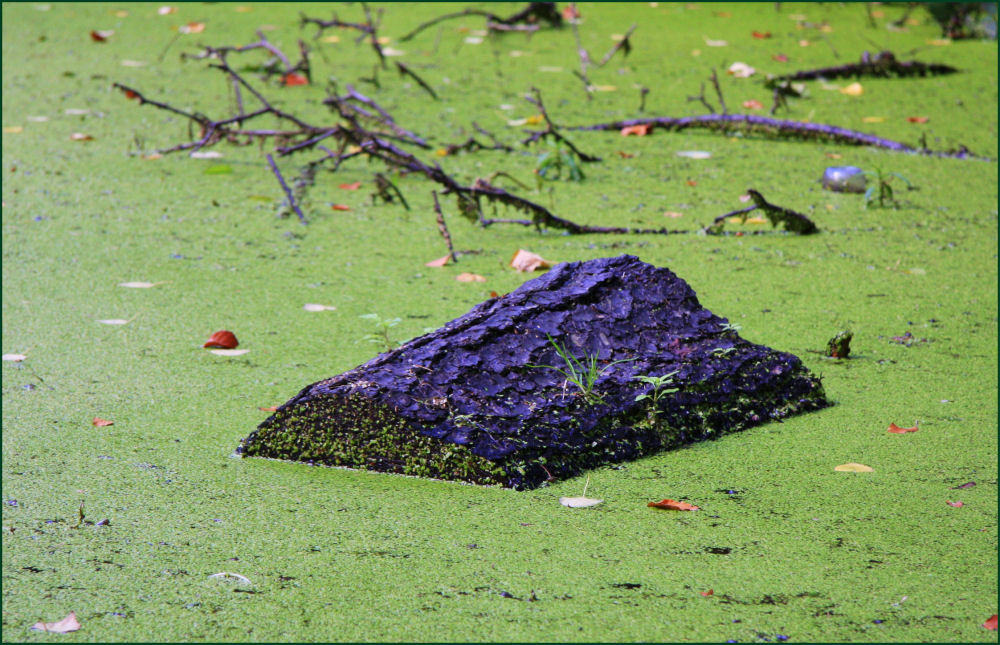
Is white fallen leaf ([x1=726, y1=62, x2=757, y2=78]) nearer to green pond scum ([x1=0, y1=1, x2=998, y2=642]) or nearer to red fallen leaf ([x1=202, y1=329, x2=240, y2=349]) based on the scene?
green pond scum ([x1=0, y1=1, x2=998, y2=642])

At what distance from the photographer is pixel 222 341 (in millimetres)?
1966

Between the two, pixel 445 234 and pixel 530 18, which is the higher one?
pixel 530 18

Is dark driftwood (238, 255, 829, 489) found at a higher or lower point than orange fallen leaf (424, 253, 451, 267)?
higher

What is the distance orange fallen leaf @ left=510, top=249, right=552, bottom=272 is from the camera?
2.50 meters

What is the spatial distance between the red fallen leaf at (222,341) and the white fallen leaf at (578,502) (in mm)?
873

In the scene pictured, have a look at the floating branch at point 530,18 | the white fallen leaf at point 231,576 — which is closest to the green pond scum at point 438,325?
the white fallen leaf at point 231,576

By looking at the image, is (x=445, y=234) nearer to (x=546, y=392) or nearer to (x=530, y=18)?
(x=546, y=392)

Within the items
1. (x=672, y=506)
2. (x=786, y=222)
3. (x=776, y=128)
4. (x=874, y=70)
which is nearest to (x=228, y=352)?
(x=672, y=506)

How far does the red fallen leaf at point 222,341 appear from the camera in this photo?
77.4 inches

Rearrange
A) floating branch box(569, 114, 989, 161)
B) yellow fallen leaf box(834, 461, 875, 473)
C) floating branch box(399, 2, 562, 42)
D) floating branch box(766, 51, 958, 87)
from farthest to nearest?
floating branch box(399, 2, 562, 42) < floating branch box(766, 51, 958, 87) < floating branch box(569, 114, 989, 161) < yellow fallen leaf box(834, 461, 875, 473)

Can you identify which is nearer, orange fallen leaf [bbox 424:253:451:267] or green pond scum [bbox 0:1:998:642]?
green pond scum [bbox 0:1:998:642]

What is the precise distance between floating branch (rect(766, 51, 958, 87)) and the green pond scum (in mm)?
59

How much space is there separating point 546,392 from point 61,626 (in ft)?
2.59

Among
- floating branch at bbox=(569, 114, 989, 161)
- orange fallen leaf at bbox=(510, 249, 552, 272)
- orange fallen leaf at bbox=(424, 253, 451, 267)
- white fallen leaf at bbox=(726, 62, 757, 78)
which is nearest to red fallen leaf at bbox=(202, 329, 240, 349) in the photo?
orange fallen leaf at bbox=(424, 253, 451, 267)
